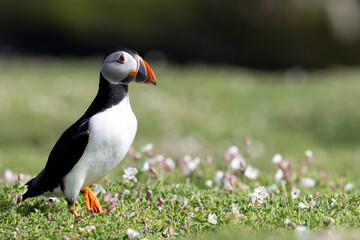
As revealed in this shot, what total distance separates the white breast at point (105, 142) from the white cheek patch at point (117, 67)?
24 centimetres

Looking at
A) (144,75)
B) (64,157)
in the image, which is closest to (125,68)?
(144,75)

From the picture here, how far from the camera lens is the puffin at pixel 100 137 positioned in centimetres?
534

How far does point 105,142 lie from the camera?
17.5 feet

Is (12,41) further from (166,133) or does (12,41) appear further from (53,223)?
(53,223)

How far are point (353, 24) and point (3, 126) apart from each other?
49.4ft

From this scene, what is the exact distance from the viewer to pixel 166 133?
1361cm

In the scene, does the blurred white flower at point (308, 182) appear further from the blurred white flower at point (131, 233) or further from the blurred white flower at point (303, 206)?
the blurred white flower at point (131, 233)

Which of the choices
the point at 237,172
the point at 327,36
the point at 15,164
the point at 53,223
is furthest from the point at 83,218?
the point at 327,36

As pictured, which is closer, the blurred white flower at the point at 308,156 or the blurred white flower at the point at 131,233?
the blurred white flower at the point at 131,233

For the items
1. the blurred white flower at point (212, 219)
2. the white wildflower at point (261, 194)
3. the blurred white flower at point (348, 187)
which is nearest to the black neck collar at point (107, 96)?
the blurred white flower at point (212, 219)

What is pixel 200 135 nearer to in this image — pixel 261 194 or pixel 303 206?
pixel 261 194

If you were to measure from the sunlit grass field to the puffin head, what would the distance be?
15.5 ft

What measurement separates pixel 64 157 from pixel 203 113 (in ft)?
33.0

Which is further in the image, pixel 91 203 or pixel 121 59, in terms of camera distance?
pixel 91 203
